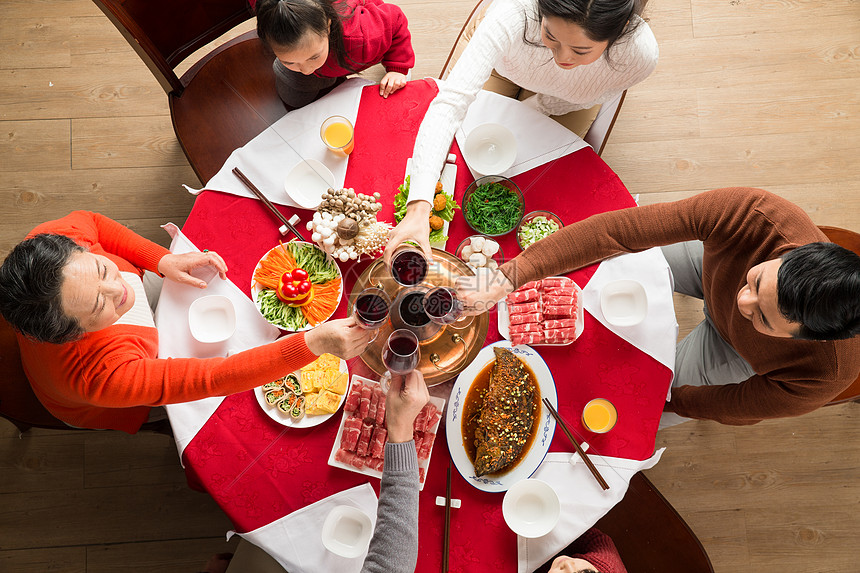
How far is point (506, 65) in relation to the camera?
6.42ft

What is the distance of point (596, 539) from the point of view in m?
1.82

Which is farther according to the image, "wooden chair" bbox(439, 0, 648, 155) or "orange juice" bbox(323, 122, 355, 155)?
"wooden chair" bbox(439, 0, 648, 155)

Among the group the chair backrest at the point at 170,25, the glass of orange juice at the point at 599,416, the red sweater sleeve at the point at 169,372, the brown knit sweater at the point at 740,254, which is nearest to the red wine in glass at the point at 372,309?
the red sweater sleeve at the point at 169,372

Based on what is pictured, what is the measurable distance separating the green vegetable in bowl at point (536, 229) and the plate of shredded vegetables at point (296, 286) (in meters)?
0.61

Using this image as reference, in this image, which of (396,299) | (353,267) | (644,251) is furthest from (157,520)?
(644,251)

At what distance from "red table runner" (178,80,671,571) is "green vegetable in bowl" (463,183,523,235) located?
0.17ft

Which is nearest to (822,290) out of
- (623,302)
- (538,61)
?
(623,302)

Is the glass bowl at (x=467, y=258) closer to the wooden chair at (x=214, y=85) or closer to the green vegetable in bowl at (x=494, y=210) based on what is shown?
the green vegetable in bowl at (x=494, y=210)

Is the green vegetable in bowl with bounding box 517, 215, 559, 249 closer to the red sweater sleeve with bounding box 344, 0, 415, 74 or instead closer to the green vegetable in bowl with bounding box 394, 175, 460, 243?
the green vegetable in bowl with bounding box 394, 175, 460, 243

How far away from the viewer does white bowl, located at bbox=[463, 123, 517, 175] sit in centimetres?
182

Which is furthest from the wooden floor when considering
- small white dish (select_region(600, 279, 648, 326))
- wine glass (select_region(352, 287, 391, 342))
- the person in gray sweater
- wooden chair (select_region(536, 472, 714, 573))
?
wine glass (select_region(352, 287, 391, 342))

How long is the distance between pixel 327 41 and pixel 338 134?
0.37m

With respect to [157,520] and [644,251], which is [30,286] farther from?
[644,251]

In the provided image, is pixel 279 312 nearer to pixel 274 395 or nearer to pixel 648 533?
pixel 274 395
